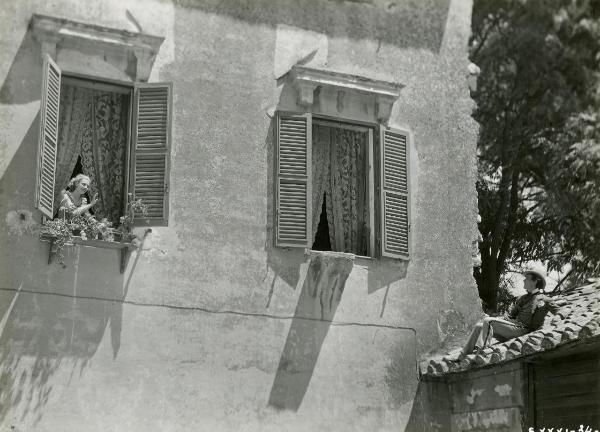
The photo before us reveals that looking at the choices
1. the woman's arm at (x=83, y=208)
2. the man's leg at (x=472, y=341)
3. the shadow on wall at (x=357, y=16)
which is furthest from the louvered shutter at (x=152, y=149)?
the man's leg at (x=472, y=341)

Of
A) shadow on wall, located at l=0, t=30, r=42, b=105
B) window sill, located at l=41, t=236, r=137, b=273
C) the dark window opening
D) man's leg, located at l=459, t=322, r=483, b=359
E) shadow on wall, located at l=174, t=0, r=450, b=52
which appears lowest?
man's leg, located at l=459, t=322, r=483, b=359

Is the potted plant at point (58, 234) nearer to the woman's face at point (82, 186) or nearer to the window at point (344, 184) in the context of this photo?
the woman's face at point (82, 186)

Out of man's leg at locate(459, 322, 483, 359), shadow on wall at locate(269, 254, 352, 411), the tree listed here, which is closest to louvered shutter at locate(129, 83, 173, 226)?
shadow on wall at locate(269, 254, 352, 411)

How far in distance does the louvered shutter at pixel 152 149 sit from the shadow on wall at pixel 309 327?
1.78m

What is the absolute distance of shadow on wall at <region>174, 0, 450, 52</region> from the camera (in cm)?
1279

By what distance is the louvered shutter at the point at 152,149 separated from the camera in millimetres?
11750

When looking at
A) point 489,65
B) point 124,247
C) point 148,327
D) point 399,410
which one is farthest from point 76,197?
point 489,65

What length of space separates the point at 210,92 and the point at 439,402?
13.9 feet

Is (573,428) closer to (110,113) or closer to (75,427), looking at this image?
(75,427)

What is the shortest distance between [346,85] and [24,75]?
11.6 ft

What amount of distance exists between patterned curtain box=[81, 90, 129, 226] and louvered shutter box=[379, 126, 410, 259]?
290 cm

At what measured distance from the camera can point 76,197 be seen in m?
11.5

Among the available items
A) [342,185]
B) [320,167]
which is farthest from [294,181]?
[342,185]

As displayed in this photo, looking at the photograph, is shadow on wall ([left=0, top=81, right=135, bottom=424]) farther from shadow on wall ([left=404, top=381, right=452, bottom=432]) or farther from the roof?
the roof
